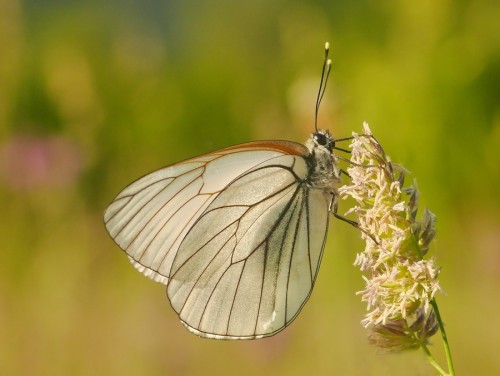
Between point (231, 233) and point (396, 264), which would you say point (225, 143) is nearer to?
point (231, 233)

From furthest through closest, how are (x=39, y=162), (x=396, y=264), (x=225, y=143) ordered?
(x=225, y=143) → (x=39, y=162) → (x=396, y=264)

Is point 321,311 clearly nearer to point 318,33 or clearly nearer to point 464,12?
point 318,33

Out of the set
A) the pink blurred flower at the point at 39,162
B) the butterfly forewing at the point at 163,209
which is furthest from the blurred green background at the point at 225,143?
the butterfly forewing at the point at 163,209

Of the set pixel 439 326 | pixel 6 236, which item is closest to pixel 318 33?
pixel 6 236

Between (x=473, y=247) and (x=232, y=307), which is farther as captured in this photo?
(x=473, y=247)

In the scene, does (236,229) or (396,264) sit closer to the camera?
(396,264)

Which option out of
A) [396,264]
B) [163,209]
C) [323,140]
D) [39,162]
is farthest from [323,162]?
[39,162]

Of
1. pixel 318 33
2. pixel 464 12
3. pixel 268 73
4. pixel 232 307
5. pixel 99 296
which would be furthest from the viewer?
pixel 268 73

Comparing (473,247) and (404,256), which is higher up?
(473,247)
